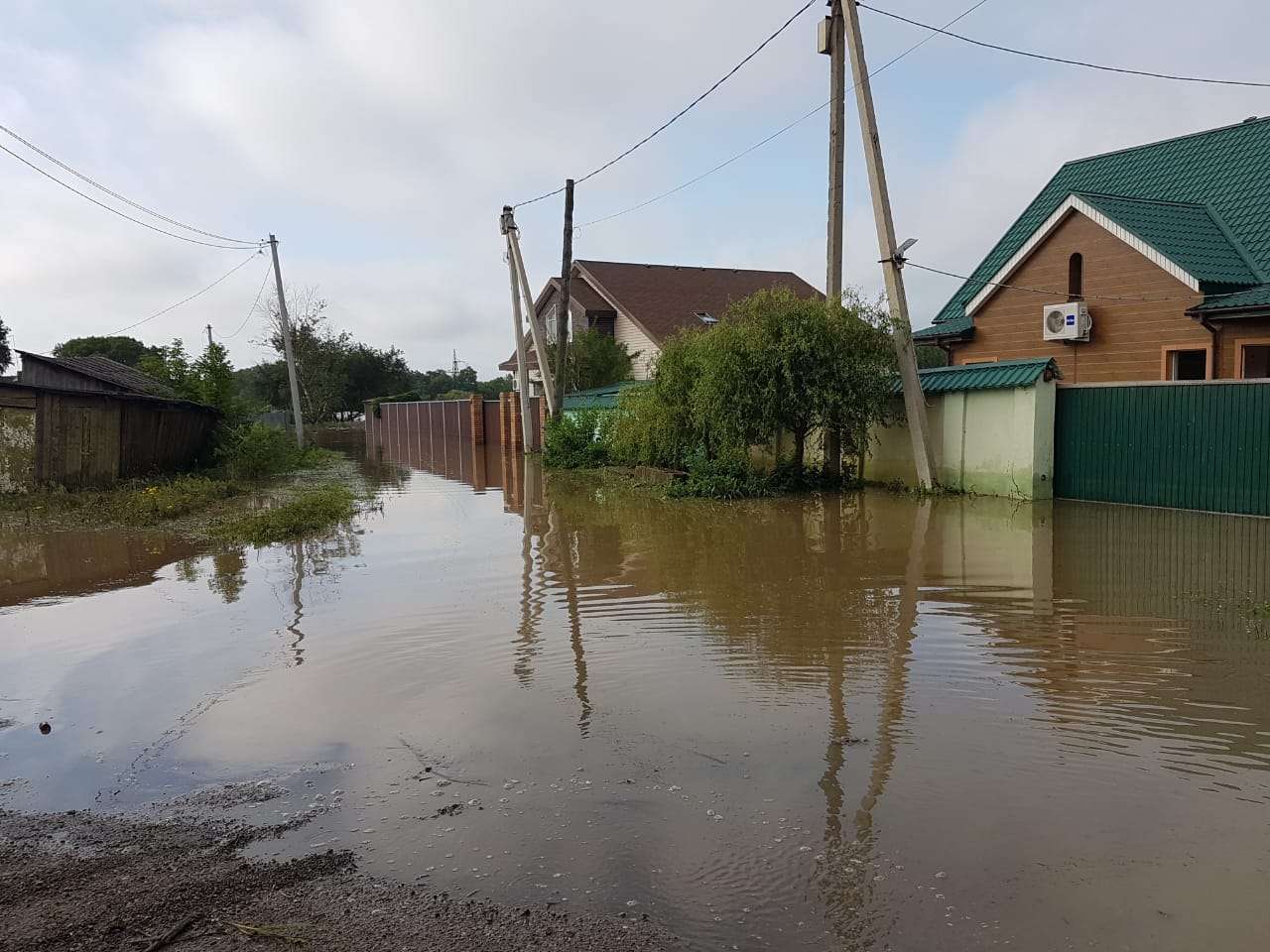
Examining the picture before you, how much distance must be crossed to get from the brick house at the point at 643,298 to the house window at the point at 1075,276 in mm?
15662

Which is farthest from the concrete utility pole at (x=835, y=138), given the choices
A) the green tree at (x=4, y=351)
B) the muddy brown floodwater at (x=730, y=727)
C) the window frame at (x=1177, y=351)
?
the green tree at (x=4, y=351)

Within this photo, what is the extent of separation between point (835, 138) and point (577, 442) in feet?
38.3

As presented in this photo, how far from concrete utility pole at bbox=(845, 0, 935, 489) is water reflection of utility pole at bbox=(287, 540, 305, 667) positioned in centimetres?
982

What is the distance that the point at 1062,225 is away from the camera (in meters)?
18.1

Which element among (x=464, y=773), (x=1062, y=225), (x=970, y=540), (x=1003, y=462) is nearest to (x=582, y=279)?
(x=1062, y=225)

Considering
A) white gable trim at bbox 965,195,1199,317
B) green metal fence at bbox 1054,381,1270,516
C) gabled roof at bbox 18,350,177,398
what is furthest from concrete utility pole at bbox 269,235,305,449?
green metal fence at bbox 1054,381,1270,516

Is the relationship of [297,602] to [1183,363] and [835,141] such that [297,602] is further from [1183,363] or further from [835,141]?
[1183,363]

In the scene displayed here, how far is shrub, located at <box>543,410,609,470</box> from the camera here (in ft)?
82.5

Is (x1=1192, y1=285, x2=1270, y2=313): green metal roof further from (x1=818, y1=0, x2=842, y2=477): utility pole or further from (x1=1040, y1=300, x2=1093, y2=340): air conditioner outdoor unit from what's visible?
(x1=818, y1=0, x2=842, y2=477): utility pole

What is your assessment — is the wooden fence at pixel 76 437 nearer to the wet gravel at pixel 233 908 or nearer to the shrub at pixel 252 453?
the shrub at pixel 252 453

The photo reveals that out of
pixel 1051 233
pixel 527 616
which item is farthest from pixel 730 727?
pixel 1051 233

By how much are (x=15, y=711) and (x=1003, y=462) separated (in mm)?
13520

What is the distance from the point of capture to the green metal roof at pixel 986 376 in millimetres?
14633

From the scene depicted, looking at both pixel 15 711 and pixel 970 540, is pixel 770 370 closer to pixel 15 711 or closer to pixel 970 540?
pixel 970 540
